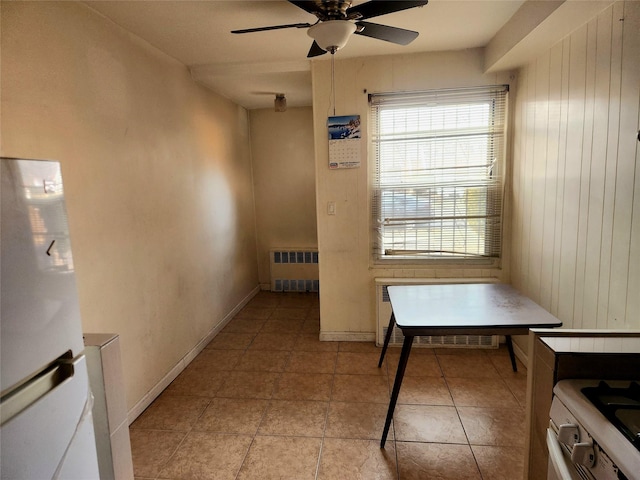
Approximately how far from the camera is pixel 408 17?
2121mm

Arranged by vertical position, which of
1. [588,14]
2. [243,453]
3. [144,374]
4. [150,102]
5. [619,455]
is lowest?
[243,453]

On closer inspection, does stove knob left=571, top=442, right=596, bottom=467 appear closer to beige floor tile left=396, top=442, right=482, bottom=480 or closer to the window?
beige floor tile left=396, top=442, right=482, bottom=480

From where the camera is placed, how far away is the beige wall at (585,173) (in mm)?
1549

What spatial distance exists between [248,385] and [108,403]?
4.16 ft

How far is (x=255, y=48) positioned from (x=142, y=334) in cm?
213

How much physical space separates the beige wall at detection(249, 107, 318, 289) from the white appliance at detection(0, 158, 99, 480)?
358cm

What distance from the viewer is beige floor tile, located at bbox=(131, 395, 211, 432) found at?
2115 millimetres

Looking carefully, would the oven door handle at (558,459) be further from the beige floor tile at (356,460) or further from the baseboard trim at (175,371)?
the baseboard trim at (175,371)

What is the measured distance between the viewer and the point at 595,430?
83 cm

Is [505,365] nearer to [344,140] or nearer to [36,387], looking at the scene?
[344,140]

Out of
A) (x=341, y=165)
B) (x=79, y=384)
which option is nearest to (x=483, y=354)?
(x=341, y=165)

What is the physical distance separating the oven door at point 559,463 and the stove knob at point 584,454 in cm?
3

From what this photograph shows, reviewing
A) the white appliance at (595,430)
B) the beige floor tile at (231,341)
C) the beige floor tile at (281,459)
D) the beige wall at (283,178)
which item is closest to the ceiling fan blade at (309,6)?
the white appliance at (595,430)

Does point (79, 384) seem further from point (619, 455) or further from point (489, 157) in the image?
point (489, 157)
